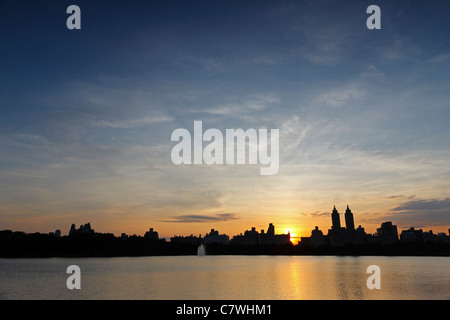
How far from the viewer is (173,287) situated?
83250mm
